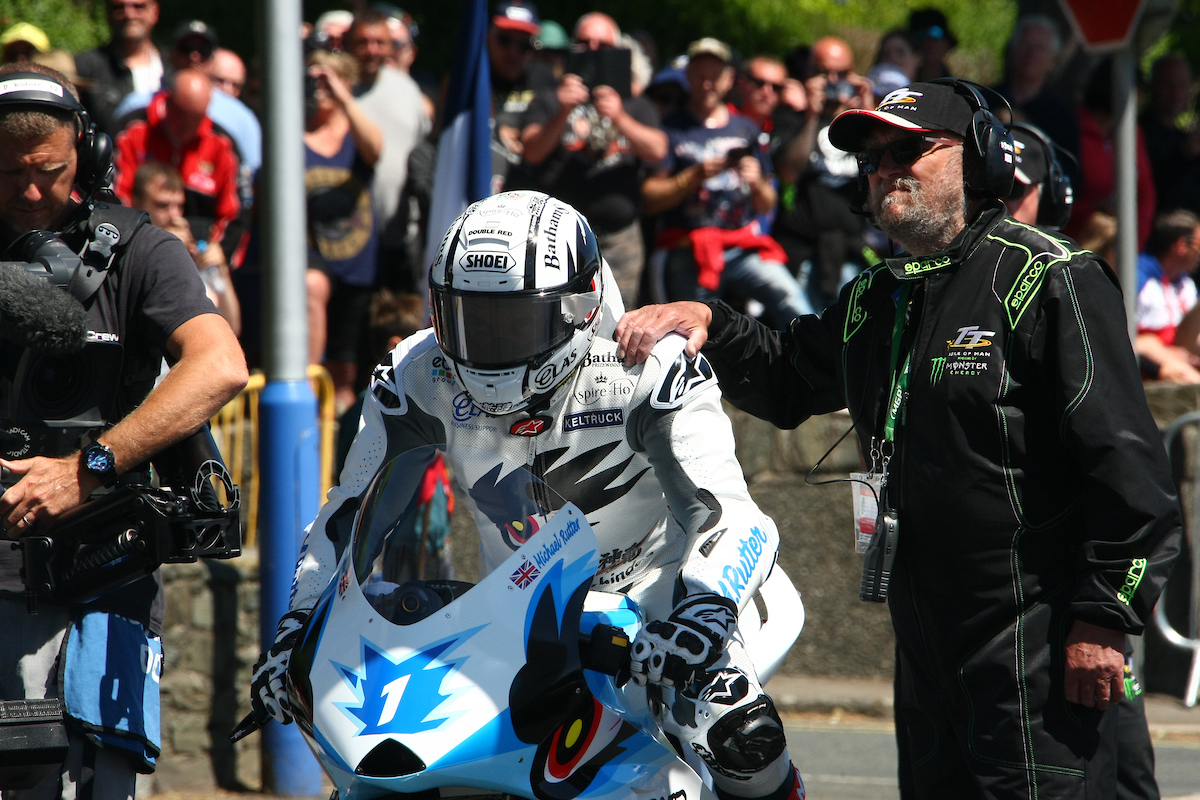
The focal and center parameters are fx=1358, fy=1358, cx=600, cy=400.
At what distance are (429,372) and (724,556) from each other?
0.96 metres

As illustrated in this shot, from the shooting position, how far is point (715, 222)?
26.5 ft

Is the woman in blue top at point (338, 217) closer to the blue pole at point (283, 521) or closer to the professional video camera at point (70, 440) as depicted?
the blue pole at point (283, 521)

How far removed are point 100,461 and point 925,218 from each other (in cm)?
211

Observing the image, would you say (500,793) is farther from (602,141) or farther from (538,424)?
(602,141)

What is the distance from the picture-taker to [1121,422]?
3064mm

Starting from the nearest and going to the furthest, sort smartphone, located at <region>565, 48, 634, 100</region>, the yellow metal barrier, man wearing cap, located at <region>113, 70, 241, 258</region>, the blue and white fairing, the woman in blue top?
the blue and white fairing
the yellow metal barrier
man wearing cap, located at <region>113, 70, 241, 258</region>
the woman in blue top
smartphone, located at <region>565, 48, 634, 100</region>

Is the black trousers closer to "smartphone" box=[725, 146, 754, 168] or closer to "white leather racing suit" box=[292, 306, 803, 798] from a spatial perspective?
"white leather racing suit" box=[292, 306, 803, 798]

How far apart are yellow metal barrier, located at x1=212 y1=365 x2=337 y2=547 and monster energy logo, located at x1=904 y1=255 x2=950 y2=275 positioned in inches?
151

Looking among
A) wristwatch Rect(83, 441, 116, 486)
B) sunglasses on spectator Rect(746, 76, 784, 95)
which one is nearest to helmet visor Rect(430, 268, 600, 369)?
wristwatch Rect(83, 441, 116, 486)

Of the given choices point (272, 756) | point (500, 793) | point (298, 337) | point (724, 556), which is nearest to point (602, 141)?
point (298, 337)

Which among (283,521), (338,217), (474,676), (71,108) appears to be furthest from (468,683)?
(338,217)

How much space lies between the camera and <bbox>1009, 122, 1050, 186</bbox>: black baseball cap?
468cm

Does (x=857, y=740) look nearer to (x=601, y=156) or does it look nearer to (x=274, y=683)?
(x=601, y=156)

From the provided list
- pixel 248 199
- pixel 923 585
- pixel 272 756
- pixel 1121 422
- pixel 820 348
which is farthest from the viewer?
pixel 248 199
